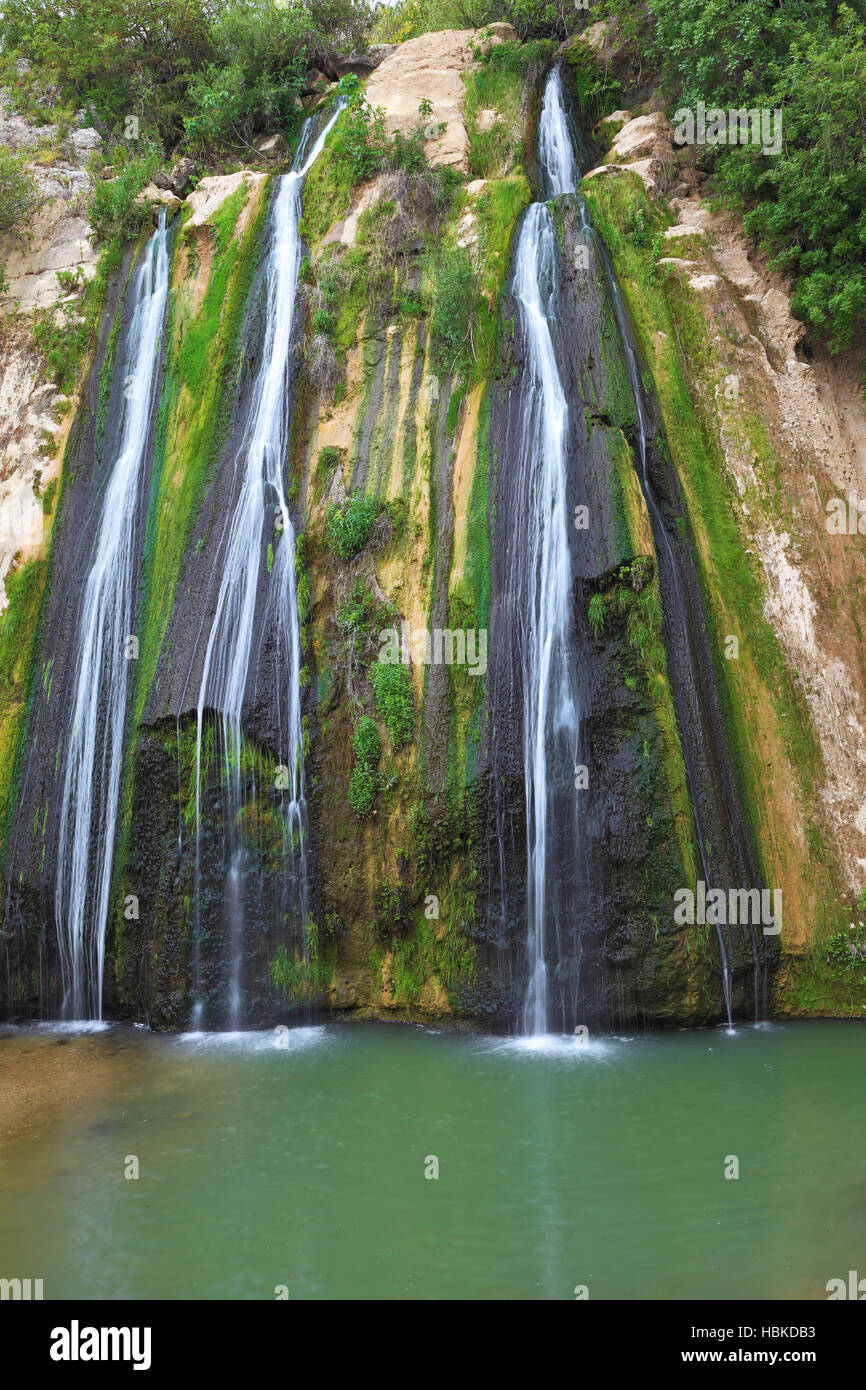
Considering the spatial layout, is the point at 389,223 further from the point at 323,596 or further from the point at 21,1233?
the point at 21,1233

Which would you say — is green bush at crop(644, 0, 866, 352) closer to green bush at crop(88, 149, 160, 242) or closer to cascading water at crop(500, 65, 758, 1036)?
cascading water at crop(500, 65, 758, 1036)

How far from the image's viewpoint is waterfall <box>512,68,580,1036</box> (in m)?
10.1

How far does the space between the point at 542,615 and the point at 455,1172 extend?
5.80 meters

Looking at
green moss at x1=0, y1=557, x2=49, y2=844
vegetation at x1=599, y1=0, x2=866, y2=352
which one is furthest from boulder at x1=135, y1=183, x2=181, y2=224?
vegetation at x1=599, y1=0, x2=866, y2=352

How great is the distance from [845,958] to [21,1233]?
26.5ft

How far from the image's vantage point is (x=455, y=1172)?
23.4 ft

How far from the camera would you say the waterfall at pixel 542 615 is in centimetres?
1006

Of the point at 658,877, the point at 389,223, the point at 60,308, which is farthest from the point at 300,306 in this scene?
the point at 658,877

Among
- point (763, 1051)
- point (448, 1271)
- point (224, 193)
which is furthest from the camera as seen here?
point (224, 193)

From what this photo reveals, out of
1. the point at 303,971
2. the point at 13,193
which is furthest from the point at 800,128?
the point at 303,971

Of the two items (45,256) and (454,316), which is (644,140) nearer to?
(454,316)

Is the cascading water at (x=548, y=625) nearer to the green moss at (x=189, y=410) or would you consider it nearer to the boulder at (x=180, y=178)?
the green moss at (x=189, y=410)

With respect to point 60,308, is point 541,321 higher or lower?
lower

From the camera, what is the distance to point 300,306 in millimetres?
13391
